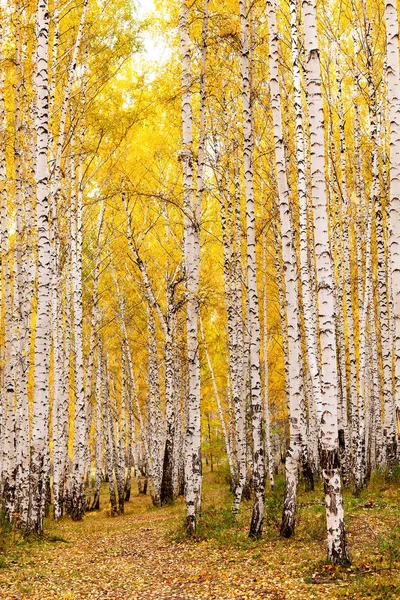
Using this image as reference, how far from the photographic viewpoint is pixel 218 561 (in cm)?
713

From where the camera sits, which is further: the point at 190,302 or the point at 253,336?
the point at 190,302

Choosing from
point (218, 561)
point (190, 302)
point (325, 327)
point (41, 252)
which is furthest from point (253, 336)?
point (41, 252)

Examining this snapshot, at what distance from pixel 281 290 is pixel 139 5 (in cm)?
789

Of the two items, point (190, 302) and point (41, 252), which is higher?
point (41, 252)

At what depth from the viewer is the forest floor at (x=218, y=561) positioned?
18.1ft

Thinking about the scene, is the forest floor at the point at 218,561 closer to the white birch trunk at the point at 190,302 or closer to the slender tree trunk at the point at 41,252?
the white birch trunk at the point at 190,302

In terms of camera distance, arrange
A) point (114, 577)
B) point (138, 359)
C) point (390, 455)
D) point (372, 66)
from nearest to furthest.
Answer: point (114, 577)
point (372, 66)
point (390, 455)
point (138, 359)

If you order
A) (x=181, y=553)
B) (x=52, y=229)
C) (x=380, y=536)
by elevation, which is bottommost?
(x=181, y=553)

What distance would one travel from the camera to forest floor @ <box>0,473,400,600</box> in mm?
5508

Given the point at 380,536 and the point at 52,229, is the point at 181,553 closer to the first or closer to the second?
the point at 380,536

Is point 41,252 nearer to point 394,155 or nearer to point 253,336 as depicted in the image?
point 253,336

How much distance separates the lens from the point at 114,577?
6.85m

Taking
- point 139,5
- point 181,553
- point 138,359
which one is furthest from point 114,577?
point 138,359

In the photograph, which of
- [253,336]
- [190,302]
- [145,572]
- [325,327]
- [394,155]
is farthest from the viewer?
[190,302]
